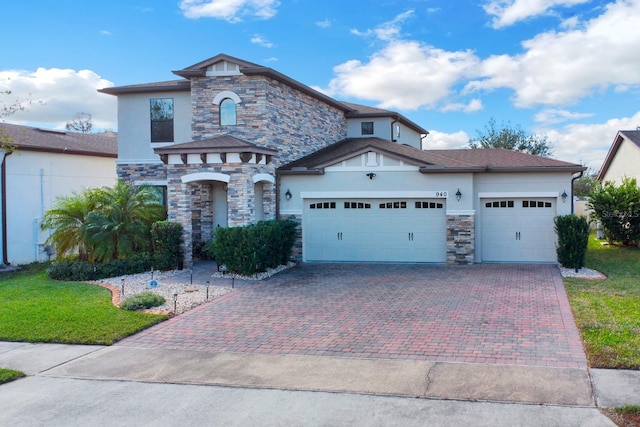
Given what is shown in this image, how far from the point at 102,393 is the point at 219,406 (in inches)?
62.7

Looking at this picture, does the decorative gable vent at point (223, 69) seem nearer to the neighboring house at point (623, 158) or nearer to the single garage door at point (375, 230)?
the single garage door at point (375, 230)

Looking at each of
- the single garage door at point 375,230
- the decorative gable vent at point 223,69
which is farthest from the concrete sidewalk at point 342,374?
the decorative gable vent at point 223,69

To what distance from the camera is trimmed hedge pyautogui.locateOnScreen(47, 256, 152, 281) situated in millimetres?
15227

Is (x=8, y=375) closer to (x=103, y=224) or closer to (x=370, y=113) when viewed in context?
(x=103, y=224)

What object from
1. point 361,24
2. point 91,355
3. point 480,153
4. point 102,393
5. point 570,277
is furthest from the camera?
point 480,153

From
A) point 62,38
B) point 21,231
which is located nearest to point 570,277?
point 62,38

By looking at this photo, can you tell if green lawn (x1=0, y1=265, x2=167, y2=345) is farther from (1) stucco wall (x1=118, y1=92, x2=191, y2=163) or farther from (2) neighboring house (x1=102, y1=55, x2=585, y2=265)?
(1) stucco wall (x1=118, y1=92, x2=191, y2=163)

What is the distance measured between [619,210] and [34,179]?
871 inches

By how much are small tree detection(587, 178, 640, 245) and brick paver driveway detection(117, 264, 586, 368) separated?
761 centimetres

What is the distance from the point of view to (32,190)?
2047cm

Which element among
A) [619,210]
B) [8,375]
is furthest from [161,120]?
[619,210]

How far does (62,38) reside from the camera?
1464 centimetres

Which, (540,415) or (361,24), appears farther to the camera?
(361,24)

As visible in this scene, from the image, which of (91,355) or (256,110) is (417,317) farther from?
(256,110)
